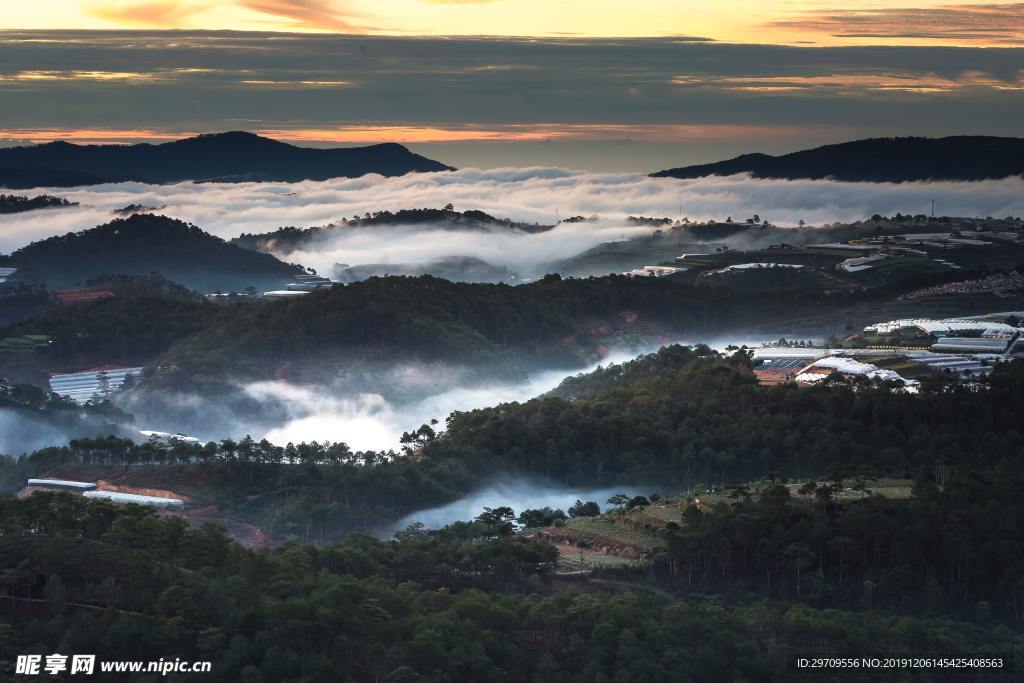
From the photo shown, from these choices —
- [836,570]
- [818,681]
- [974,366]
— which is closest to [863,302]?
[974,366]

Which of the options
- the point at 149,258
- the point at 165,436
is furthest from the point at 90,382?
the point at 149,258

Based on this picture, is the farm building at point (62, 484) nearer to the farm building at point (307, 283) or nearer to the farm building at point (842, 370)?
the farm building at point (842, 370)

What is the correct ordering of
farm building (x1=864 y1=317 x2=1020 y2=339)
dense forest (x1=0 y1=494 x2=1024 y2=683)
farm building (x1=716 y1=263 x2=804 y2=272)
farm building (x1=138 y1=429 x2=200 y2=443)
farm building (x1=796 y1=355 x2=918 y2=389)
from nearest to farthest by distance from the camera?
dense forest (x1=0 y1=494 x2=1024 y2=683) < farm building (x1=796 y1=355 x2=918 y2=389) < farm building (x1=138 y1=429 x2=200 y2=443) < farm building (x1=864 y1=317 x2=1020 y2=339) < farm building (x1=716 y1=263 x2=804 y2=272)

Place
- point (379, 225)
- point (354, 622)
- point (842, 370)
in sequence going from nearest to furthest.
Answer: point (354, 622)
point (842, 370)
point (379, 225)

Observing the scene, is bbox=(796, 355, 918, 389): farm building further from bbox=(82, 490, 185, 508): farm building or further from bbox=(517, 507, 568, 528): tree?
bbox=(82, 490, 185, 508): farm building

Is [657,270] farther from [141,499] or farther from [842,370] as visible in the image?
[141,499]

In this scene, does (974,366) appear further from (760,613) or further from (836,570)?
(760,613)

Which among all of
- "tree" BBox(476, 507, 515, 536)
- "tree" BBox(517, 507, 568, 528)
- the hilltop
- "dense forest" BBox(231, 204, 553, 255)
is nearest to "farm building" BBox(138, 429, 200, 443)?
"tree" BBox(476, 507, 515, 536)

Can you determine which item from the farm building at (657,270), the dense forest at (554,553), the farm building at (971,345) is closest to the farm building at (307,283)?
the farm building at (657,270)
